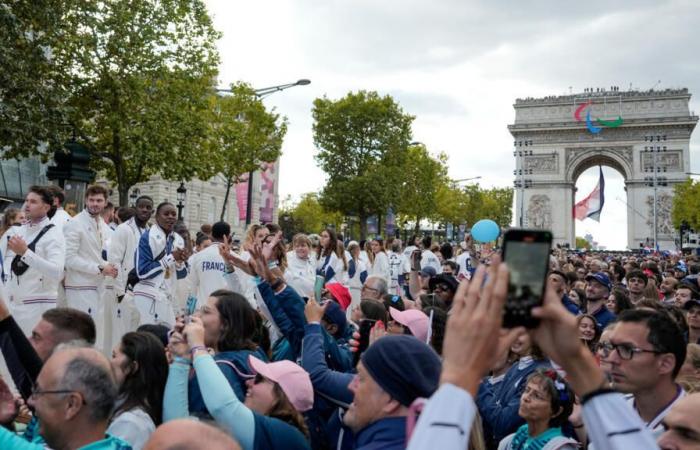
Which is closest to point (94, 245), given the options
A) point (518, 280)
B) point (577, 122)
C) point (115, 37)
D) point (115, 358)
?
point (115, 358)

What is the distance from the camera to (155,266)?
8805mm

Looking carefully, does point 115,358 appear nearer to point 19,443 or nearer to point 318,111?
point 19,443

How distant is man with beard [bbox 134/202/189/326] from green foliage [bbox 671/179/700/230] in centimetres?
5811

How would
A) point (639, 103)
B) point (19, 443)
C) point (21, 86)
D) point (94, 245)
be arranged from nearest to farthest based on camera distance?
point (19, 443) < point (94, 245) < point (21, 86) < point (639, 103)

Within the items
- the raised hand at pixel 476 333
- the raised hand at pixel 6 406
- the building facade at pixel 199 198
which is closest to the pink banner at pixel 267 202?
the raised hand at pixel 6 406

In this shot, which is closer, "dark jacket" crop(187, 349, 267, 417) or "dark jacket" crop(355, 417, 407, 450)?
"dark jacket" crop(355, 417, 407, 450)

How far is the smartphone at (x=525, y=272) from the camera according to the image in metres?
1.71

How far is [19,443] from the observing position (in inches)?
104

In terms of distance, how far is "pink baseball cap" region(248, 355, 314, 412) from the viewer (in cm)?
358

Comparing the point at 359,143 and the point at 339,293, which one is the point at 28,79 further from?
the point at 359,143

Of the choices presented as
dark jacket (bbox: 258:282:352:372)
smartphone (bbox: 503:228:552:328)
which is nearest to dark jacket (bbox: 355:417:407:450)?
smartphone (bbox: 503:228:552:328)

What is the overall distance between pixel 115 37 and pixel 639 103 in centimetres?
6668

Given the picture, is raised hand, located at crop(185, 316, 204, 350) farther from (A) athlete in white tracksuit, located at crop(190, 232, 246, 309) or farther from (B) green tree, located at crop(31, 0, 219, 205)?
(B) green tree, located at crop(31, 0, 219, 205)

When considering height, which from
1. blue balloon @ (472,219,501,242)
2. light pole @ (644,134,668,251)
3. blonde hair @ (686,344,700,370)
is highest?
light pole @ (644,134,668,251)
